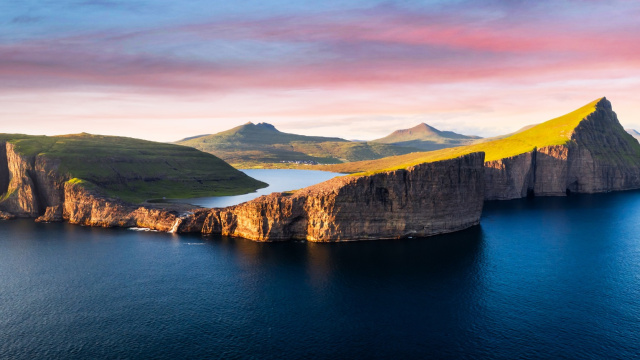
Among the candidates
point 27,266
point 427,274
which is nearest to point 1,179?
point 27,266

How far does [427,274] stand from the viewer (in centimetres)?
8538

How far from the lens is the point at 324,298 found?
73.1 meters

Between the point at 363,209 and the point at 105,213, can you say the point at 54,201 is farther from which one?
the point at 363,209

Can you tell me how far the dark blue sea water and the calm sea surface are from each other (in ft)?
1.06

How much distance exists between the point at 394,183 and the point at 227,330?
7034 centimetres

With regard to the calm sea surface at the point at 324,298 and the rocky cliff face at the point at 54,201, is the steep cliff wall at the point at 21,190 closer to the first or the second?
the rocky cliff face at the point at 54,201

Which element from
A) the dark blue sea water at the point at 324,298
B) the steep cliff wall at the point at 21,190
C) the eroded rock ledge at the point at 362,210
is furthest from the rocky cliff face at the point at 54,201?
the dark blue sea water at the point at 324,298

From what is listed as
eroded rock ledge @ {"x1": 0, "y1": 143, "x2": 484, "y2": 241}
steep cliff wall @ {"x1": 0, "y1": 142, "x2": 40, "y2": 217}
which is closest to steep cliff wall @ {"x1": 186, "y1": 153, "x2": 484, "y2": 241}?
eroded rock ledge @ {"x1": 0, "y1": 143, "x2": 484, "y2": 241}

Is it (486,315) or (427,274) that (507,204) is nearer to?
(427,274)

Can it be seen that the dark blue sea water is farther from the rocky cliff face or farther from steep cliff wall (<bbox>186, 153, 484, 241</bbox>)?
the rocky cliff face

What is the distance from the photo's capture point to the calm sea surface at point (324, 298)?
184ft

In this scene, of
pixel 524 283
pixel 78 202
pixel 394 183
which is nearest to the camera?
pixel 524 283

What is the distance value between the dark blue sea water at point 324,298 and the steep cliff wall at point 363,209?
521 centimetres

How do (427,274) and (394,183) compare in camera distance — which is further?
(394,183)
